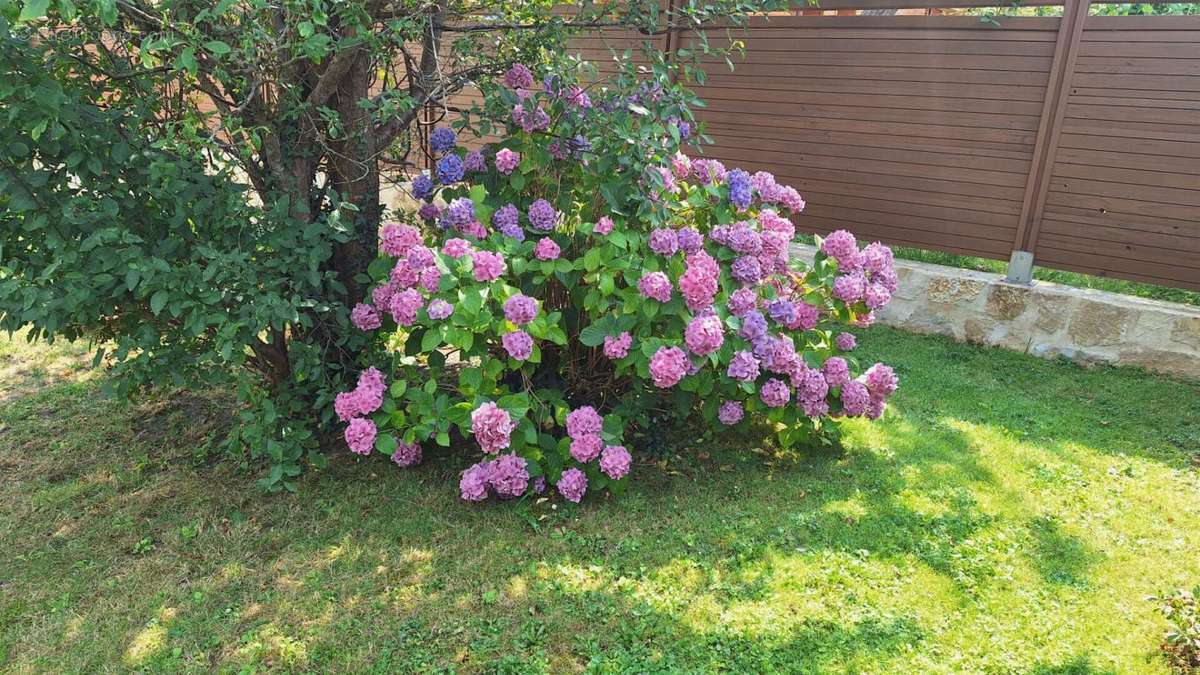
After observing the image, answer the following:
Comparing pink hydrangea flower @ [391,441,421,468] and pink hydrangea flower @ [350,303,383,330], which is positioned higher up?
pink hydrangea flower @ [350,303,383,330]

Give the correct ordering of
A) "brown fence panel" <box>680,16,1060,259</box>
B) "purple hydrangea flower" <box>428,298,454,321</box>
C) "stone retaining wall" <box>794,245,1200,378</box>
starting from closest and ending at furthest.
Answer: "purple hydrangea flower" <box>428,298,454,321</box> → "stone retaining wall" <box>794,245,1200,378</box> → "brown fence panel" <box>680,16,1060,259</box>

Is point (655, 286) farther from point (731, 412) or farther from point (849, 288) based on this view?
point (849, 288)

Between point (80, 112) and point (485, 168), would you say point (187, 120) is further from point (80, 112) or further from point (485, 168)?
point (485, 168)

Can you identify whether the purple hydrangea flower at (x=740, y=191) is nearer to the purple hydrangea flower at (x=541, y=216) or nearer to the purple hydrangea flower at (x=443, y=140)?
the purple hydrangea flower at (x=541, y=216)

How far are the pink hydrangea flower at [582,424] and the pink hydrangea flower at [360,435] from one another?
0.67 m

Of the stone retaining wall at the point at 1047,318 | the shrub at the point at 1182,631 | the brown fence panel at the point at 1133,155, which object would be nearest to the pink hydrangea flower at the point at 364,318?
the shrub at the point at 1182,631

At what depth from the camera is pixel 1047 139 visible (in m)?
4.43

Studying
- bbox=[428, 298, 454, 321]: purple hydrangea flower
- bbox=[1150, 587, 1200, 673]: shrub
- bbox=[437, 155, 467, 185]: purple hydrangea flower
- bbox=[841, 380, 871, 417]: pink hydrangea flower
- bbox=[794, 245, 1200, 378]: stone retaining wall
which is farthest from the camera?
bbox=[794, 245, 1200, 378]: stone retaining wall

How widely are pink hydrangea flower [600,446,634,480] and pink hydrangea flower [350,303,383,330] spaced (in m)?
0.94

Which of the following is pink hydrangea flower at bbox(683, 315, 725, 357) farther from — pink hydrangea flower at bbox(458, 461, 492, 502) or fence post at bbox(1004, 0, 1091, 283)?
fence post at bbox(1004, 0, 1091, 283)

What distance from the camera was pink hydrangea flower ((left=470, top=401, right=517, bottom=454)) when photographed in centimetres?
264

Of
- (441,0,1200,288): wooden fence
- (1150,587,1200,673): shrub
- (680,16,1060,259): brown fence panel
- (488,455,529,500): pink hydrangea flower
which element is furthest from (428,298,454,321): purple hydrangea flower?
(680,16,1060,259): brown fence panel

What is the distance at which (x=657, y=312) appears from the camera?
2.81 m

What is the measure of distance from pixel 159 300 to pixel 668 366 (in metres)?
1.55
